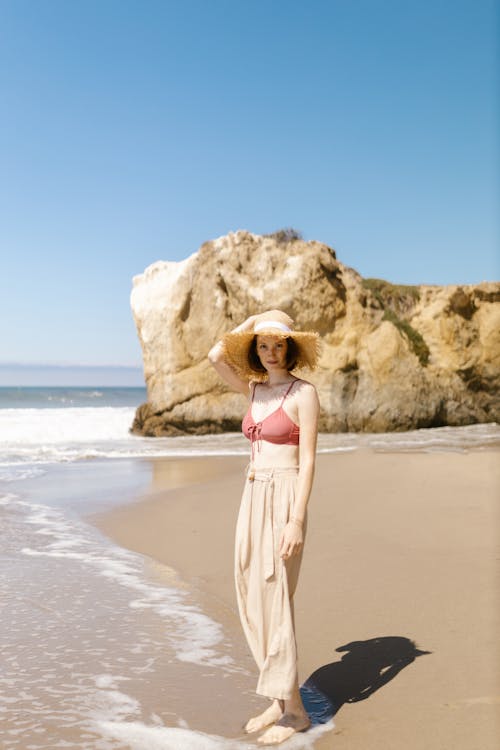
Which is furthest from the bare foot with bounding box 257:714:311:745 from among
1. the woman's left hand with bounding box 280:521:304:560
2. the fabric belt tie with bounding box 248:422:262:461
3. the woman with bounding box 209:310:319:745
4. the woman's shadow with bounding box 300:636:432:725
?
the fabric belt tie with bounding box 248:422:262:461

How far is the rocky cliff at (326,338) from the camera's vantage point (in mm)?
20531

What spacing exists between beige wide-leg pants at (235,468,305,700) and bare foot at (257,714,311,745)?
5.5 inches

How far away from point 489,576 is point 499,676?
5.60 feet

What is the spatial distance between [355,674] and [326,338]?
17820 mm

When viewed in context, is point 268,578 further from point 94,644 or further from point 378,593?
point 378,593

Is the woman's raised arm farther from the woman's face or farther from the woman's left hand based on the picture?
the woman's left hand

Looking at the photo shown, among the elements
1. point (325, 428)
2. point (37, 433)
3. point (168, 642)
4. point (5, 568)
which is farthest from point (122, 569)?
point (37, 433)

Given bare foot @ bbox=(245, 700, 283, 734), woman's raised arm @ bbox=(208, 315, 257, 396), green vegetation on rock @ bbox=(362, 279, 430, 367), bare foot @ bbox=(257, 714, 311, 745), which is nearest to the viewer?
bare foot @ bbox=(257, 714, 311, 745)

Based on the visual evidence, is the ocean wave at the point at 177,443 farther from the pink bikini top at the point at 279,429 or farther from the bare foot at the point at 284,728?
the bare foot at the point at 284,728

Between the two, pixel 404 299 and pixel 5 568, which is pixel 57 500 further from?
pixel 404 299

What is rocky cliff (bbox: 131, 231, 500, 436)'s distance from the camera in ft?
67.4

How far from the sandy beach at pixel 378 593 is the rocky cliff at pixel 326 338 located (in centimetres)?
1004

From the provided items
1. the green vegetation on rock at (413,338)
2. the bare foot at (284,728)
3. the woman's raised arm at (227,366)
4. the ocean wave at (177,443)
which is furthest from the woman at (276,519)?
the green vegetation on rock at (413,338)

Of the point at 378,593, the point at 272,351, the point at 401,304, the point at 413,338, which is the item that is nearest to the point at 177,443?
the point at 413,338
